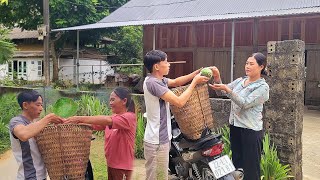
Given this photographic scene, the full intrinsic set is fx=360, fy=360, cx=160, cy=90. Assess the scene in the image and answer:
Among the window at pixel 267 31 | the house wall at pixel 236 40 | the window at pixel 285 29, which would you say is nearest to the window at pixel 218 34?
the house wall at pixel 236 40

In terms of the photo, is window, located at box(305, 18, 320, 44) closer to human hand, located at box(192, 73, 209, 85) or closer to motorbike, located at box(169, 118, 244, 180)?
motorbike, located at box(169, 118, 244, 180)

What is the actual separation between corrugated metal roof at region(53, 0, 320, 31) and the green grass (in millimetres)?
5377

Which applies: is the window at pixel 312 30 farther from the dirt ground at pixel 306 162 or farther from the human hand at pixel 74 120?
the human hand at pixel 74 120

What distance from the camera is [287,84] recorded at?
166 inches

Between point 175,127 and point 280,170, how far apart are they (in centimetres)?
128

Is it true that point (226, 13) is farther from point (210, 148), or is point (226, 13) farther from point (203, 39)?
point (210, 148)

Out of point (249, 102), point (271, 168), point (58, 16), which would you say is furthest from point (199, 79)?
point (58, 16)

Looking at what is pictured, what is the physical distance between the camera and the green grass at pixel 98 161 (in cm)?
498

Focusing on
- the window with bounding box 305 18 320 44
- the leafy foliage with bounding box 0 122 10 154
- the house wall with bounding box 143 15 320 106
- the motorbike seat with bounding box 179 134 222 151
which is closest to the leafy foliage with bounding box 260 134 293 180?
the motorbike seat with bounding box 179 134 222 151

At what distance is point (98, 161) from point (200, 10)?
27.4ft

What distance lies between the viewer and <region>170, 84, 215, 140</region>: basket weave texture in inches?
122

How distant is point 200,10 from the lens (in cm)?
1272

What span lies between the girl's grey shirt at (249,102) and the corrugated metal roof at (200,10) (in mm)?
6478

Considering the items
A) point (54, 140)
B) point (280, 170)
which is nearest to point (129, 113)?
point (54, 140)
